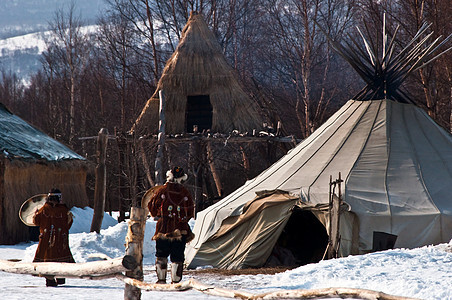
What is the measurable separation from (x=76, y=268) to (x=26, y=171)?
1116 centimetres

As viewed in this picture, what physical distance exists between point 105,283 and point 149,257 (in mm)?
4450

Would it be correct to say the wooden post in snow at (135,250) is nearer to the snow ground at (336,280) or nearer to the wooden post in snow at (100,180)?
the snow ground at (336,280)

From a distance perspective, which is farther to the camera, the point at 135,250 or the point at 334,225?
the point at 334,225

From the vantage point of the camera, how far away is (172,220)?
356 inches

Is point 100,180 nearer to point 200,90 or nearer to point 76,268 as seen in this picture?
point 200,90

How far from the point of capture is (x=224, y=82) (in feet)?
68.8

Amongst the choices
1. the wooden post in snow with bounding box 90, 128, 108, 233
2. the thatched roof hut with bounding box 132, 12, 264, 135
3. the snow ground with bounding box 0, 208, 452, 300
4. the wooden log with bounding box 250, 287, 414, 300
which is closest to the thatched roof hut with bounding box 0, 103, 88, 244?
the thatched roof hut with bounding box 132, 12, 264, 135

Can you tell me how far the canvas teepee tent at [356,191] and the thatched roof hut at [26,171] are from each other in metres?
6.04

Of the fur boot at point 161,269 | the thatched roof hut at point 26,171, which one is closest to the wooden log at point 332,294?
the fur boot at point 161,269

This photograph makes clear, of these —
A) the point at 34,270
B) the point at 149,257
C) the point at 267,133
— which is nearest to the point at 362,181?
the point at 149,257

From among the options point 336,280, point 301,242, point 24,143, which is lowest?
point 301,242

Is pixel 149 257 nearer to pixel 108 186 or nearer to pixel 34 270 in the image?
pixel 34 270

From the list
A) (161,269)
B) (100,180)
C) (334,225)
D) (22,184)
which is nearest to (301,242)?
(334,225)

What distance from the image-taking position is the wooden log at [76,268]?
22.2 feet
